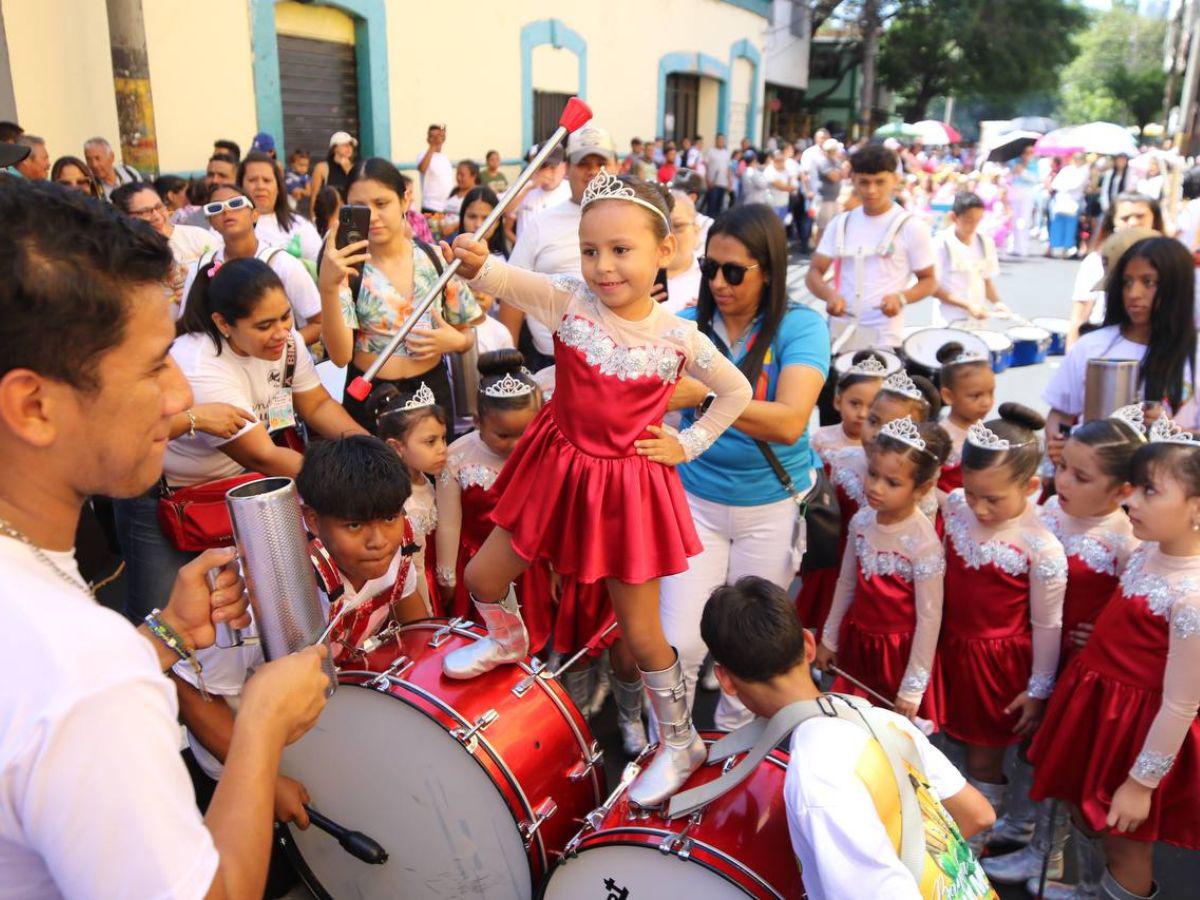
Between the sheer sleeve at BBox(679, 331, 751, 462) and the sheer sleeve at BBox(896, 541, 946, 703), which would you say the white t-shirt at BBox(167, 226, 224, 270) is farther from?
the sheer sleeve at BBox(896, 541, 946, 703)

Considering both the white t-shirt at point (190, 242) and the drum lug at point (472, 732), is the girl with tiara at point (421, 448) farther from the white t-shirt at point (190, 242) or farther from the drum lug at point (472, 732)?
the white t-shirt at point (190, 242)

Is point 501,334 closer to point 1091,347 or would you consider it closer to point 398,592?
point 398,592

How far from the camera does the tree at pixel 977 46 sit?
1556 inches

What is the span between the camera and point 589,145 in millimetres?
4762

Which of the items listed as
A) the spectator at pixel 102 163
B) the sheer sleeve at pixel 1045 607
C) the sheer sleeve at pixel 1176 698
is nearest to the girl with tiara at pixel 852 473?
the sheer sleeve at pixel 1045 607

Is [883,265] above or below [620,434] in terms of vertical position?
above

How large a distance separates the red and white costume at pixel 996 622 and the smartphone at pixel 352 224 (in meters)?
2.50

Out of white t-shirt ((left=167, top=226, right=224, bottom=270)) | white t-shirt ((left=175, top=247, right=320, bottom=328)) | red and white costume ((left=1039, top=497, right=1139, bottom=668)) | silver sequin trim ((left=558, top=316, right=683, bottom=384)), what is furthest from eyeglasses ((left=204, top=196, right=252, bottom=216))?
red and white costume ((left=1039, top=497, right=1139, bottom=668))

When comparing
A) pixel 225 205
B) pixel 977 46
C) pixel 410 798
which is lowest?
pixel 410 798

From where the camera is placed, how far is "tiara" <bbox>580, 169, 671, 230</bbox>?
2.32 m

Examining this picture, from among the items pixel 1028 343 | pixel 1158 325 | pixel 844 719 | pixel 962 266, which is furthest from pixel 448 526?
pixel 1028 343

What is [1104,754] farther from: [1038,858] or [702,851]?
[702,851]

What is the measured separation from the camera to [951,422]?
4.33 m

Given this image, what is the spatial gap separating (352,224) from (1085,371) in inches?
119
